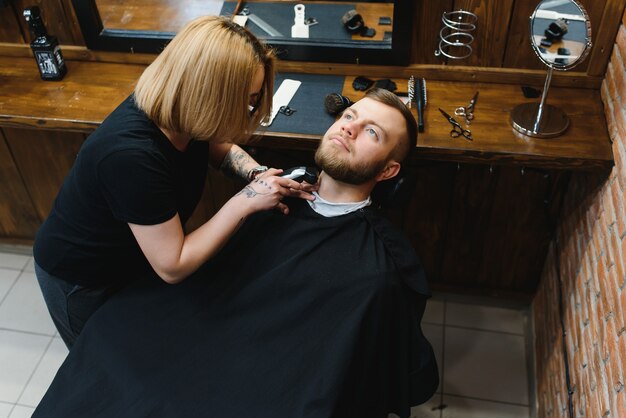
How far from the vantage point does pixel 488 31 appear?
95.9 inches

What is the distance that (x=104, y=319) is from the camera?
2107 millimetres

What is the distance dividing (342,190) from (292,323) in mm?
470

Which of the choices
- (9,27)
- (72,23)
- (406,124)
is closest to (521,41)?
(406,124)

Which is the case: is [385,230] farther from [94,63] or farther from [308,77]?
[94,63]

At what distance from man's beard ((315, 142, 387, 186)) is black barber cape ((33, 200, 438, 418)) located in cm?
12

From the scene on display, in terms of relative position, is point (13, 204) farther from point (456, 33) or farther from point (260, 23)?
point (456, 33)

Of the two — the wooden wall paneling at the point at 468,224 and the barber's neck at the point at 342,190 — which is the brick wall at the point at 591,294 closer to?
the wooden wall paneling at the point at 468,224

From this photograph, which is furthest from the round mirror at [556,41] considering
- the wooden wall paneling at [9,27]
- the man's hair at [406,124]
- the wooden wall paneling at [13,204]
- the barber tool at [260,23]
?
the wooden wall paneling at [13,204]

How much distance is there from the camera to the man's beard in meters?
2.08

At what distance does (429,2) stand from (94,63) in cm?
143

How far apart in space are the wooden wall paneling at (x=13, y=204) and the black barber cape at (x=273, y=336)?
50.6 inches

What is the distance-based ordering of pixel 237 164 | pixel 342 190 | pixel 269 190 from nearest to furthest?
pixel 269 190 < pixel 342 190 < pixel 237 164

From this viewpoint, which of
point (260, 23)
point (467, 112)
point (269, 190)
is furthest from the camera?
point (260, 23)

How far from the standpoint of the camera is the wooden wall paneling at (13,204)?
306 cm
